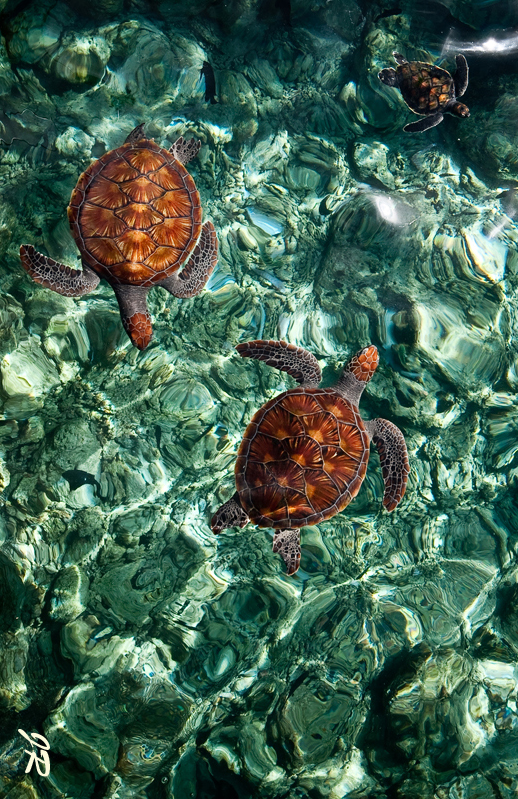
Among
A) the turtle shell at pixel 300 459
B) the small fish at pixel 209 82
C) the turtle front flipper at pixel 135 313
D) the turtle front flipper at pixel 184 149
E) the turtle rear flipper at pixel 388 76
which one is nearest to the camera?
the turtle shell at pixel 300 459

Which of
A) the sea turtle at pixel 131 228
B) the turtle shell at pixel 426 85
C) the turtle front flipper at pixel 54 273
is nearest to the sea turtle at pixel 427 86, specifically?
the turtle shell at pixel 426 85

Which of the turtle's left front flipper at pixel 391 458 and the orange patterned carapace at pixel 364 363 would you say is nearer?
the orange patterned carapace at pixel 364 363

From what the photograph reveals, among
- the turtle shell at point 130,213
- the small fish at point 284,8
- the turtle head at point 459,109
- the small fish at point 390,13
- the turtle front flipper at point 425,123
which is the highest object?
the small fish at point 390,13

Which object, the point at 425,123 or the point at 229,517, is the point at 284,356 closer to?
the point at 229,517

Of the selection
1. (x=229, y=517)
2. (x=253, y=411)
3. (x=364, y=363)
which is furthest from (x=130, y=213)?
(x=229, y=517)

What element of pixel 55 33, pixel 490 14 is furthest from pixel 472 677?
pixel 55 33

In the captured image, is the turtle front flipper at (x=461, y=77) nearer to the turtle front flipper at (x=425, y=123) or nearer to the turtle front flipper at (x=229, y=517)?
the turtle front flipper at (x=425, y=123)

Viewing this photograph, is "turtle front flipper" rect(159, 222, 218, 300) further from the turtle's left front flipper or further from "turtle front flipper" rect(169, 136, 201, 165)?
the turtle's left front flipper
